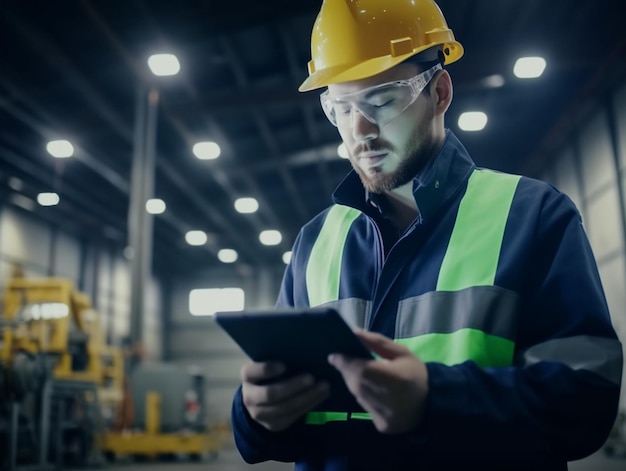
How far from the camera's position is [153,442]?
973cm

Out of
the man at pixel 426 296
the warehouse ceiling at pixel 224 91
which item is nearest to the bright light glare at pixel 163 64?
the warehouse ceiling at pixel 224 91

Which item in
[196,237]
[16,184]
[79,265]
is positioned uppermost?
[196,237]

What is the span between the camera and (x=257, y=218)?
2036 centimetres

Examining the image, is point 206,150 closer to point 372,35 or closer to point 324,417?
point 372,35

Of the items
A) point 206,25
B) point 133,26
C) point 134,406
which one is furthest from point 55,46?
point 134,406

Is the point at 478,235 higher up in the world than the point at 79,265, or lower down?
lower down

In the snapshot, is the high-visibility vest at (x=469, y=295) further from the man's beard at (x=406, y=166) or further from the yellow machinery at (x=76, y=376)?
the yellow machinery at (x=76, y=376)

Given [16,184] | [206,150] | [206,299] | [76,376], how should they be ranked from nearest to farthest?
[76,376], [206,150], [16,184], [206,299]

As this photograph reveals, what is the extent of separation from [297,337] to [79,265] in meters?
20.1

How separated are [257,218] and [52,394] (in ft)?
38.9

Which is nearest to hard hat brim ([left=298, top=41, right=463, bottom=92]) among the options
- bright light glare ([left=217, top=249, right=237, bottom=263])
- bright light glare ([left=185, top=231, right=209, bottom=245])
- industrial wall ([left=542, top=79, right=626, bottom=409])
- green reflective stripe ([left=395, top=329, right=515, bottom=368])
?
green reflective stripe ([left=395, top=329, right=515, bottom=368])

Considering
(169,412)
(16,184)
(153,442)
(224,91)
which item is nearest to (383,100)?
(153,442)

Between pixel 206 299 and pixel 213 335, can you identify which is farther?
pixel 206 299

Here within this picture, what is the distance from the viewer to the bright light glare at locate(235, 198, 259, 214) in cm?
1809
